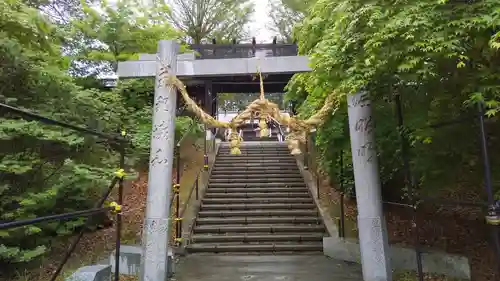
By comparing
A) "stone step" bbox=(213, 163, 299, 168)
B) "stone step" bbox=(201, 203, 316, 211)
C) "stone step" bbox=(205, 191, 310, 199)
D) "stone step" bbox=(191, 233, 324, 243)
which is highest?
"stone step" bbox=(213, 163, 299, 168)

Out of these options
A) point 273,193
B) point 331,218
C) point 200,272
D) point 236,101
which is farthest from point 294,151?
point 236,101

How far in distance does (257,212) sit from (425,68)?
20.0ft

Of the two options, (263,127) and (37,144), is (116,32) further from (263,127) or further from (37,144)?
(263,127)

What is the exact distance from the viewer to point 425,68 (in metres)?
3.76

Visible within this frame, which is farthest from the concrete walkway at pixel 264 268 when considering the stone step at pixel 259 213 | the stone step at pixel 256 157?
the stone step at pixel 256 157

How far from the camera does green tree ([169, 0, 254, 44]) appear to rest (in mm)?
17375

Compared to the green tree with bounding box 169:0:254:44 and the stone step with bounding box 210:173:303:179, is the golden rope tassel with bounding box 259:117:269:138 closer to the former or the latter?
the stone step with bounding box 210:173:303:179

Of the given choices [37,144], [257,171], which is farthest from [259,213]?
[37,144]

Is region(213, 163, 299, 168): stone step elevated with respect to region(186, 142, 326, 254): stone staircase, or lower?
elevated

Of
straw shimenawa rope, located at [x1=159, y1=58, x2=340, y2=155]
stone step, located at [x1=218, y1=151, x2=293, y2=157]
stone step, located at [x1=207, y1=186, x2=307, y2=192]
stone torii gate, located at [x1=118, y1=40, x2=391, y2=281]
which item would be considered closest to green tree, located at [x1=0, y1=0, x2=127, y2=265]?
stone torii gate, located at [x1=118, y1=40, x2=391, y2=281]

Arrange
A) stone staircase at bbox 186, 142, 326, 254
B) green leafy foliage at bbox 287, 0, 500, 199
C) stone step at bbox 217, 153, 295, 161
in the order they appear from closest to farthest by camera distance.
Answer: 1. green leafy foliage at bbox 287, 0, 500, 199
2. stone staircase at bbox 186, 142, 326, 254
3. stone step at bbox 217, 153, 295, 161

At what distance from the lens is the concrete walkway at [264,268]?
5.91 meters

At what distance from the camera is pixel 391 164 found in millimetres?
6453

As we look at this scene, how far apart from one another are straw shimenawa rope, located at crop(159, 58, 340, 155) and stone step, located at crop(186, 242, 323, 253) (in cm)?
322
